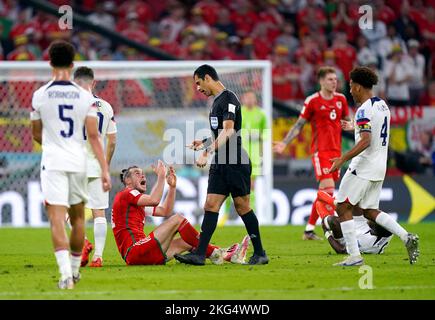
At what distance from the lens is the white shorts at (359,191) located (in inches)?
444

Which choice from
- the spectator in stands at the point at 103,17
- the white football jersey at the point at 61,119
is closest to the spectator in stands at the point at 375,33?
the spectator in stands at the point at 103,17

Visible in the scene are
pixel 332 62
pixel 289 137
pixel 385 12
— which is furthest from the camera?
pixel 385 12

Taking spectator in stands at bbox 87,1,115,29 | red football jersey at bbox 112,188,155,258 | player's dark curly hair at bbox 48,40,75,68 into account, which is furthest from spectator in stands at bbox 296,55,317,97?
player's dark curly hair at bbox 48,40,75,68

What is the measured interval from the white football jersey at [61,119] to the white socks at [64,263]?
0.74 m

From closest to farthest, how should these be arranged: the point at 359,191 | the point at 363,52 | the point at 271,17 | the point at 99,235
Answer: the point at 359,191, the point at 99,235, the point at 363,52, the point at 271,17

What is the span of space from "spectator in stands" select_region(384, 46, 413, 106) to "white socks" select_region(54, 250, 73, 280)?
1509cm

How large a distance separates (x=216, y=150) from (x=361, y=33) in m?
14.6

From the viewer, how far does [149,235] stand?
11.6 metres

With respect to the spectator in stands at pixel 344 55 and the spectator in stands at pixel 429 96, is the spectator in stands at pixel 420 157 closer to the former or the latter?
the spectator in stands at pixel 429 96

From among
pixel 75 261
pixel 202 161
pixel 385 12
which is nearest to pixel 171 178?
pixel 202 161

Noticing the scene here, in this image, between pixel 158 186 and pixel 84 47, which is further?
pixel 84 47

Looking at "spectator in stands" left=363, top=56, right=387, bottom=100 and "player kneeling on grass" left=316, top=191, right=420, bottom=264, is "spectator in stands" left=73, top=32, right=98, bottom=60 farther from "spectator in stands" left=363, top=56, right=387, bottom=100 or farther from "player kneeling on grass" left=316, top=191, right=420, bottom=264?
Result: "player kneeling on grass" left=316, top=191, right=420, bottom=264

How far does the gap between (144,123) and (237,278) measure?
34.5ft

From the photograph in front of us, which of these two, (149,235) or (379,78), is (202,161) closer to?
(149,235)
